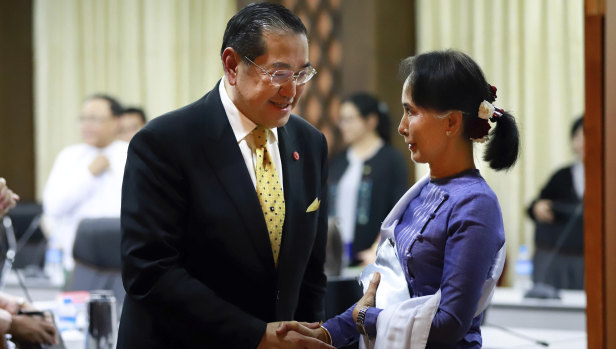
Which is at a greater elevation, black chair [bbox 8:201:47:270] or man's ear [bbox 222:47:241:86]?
man's ear [bbox 222:47:241:86]

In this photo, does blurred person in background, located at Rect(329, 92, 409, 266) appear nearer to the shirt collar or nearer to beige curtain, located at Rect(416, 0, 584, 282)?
beige curtain, located at Rect(416, 0, 584, 282)

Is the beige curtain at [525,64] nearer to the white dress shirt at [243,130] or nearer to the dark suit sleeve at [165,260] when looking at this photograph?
the white dress shirt at [243,130]

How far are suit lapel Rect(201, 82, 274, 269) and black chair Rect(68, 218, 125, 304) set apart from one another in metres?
1.77

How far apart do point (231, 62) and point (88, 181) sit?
8.39 ft

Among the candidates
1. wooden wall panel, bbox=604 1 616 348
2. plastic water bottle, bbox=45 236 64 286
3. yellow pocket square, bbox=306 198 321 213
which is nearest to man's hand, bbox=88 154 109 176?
plastic water bottle, bbox=45 236 64 286

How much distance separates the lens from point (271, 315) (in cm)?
173

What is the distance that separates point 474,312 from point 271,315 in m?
0.46

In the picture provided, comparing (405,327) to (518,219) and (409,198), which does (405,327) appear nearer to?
(409,198)

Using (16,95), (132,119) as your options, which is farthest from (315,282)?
(16,95)

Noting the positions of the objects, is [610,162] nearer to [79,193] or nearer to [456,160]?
[456,160]

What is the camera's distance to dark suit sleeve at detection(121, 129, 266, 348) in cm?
160

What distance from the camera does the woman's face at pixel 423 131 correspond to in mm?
1566

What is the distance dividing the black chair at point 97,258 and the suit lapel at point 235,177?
1772 millimetres

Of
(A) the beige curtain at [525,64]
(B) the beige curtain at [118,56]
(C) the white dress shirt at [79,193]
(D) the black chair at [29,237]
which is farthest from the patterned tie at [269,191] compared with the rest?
(B) the beige curtain at [118,56]
